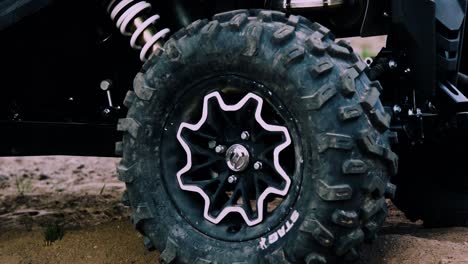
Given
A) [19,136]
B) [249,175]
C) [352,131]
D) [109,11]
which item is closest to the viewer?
[352,131]

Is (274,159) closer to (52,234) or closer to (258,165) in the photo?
(258,165)

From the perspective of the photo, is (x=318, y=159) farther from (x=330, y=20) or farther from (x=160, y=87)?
(x=330, y=20)

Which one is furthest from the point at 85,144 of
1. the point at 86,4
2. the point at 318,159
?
the point at 318,159

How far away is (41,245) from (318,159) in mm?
1842

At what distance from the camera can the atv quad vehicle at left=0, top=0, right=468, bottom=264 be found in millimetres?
3176

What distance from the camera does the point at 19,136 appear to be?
4414mm

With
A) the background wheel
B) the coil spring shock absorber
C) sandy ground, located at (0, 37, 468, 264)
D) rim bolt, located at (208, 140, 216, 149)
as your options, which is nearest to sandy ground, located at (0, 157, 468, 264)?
sandy ground, located at (0, 37, 468, 264)

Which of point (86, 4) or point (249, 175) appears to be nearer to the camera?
point (249, 175)

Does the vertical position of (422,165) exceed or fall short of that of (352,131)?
it falls short

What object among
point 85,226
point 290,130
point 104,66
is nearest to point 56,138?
point 104,66

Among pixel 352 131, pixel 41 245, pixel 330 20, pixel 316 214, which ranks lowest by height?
pixel 41 245

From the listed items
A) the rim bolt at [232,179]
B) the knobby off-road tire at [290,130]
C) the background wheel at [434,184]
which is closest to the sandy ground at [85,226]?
the background wheel at [434,184]

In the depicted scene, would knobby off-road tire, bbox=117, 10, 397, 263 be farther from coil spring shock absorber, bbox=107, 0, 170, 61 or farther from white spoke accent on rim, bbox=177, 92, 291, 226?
coil spring shock absorber, bbox=107, 0, 170, 61

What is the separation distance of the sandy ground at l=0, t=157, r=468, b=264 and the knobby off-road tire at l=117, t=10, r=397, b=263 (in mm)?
552
